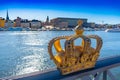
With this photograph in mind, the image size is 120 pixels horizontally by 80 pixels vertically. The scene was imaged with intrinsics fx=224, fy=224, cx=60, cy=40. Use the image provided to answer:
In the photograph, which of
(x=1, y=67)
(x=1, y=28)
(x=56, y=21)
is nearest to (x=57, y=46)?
(x=1, y=67)

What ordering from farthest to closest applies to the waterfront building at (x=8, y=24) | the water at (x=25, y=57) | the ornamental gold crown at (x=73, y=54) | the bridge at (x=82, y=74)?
the waterfront building at (x=8, y=24)
the water at (x=25, y=57)
the ornamental gold crown at (x=73, y=54)
the bridge at (x=82, y=74)

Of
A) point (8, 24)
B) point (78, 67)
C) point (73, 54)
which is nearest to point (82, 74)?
point (78, 67)

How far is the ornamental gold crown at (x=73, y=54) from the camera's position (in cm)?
140

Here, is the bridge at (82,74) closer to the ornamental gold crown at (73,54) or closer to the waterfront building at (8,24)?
the ornamental gold crown at (73,54)

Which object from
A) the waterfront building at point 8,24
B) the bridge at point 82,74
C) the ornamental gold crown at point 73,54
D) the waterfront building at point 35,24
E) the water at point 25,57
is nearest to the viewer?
the bridge at point 82,74

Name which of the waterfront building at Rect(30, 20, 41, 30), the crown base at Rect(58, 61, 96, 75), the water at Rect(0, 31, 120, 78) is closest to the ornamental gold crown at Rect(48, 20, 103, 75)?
the crown base at Rect(58, 61, 96, 75)

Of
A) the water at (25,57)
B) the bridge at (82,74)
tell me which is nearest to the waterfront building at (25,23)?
the water at (25,57)

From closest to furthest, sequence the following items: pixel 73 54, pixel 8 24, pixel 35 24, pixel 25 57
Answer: pixel 73 54 < pixel 25 57 < pixel 8 24 < pixel 35 24

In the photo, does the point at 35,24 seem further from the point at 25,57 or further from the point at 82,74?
the point at 82,74

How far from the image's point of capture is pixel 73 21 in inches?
2714

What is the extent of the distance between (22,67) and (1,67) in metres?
1.12

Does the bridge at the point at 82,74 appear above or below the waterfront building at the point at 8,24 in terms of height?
above

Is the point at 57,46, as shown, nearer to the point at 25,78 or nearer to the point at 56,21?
the point at 25,78

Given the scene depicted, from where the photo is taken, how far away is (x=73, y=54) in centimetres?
142
